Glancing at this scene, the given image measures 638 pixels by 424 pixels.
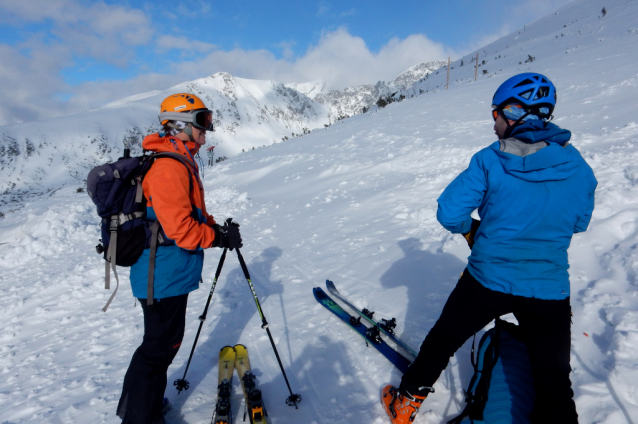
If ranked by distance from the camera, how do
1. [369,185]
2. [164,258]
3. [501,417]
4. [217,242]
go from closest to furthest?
[501,417], [164,258], [217,242], [369,185]

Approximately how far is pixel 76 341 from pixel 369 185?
24.3 feet

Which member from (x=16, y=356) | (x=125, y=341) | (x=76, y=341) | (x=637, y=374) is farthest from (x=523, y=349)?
(x=16, y=356)

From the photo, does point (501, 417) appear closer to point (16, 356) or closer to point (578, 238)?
point (578, 238)

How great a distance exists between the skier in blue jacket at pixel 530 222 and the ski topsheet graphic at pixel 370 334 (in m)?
1.32

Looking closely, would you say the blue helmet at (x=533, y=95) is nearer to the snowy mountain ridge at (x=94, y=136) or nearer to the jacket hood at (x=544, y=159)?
the jacket hood at (x=544, y=159)

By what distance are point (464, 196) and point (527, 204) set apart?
360mm

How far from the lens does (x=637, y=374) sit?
2617mm

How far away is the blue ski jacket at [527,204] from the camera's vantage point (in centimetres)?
197

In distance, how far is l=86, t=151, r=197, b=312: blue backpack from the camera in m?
2.42

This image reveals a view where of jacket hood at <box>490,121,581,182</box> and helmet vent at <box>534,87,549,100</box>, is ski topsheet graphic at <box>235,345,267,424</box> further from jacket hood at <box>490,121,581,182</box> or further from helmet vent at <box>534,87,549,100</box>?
helmet vent at <box>534,87,549,100</box>

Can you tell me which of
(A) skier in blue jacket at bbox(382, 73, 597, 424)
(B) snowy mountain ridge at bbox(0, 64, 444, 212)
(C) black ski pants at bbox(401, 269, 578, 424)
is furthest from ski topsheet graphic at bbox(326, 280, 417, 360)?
(B) snowy mountain ridge at bbox(0, 64, 444, 212)

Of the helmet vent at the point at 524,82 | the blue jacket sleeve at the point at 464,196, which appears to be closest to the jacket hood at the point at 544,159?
the blue jacket sleeve at the point at 464,196

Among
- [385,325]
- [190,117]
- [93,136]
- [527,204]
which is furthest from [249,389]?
[93,136]

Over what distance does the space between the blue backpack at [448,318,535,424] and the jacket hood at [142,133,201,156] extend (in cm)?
303
